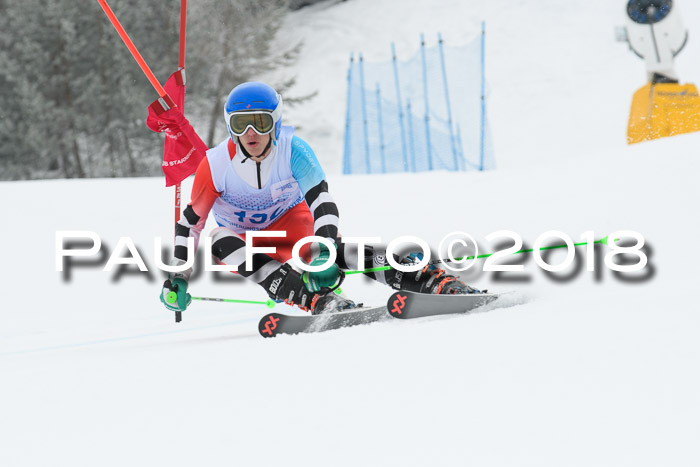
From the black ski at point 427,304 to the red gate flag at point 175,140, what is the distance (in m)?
1.70

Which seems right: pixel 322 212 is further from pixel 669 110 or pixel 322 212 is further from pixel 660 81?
pixel 660 81

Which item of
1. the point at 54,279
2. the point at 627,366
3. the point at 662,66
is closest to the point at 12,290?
the point at 54,279

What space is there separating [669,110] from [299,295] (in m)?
7.17

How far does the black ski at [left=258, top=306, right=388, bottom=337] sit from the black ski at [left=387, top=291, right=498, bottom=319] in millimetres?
165

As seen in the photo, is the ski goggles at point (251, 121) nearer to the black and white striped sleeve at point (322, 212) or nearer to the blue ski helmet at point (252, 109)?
the blue ski helmet at point (252, 109)

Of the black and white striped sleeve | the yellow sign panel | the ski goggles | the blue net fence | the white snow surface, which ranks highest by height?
the blue net fence

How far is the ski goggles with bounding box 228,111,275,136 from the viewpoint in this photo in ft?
12.0

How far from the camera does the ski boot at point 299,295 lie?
367 centimetres

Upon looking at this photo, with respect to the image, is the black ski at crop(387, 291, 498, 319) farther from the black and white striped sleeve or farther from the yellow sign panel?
the yellow sign panel

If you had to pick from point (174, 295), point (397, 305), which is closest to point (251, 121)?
point (174, 295)

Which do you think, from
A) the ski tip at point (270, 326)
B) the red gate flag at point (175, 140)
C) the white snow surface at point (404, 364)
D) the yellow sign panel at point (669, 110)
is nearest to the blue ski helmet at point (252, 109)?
the red gate flag at point (175, 140)

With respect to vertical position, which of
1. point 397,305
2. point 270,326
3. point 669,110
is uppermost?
point 669,110

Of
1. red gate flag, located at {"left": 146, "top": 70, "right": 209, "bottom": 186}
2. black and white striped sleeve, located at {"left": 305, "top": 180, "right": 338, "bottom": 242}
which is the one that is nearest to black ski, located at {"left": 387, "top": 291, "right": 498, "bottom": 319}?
black and white striped sleeve, located at {"left": 305, "top": 180, "right": 338, "bottom": 242}

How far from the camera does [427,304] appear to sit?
3418 millimetres
